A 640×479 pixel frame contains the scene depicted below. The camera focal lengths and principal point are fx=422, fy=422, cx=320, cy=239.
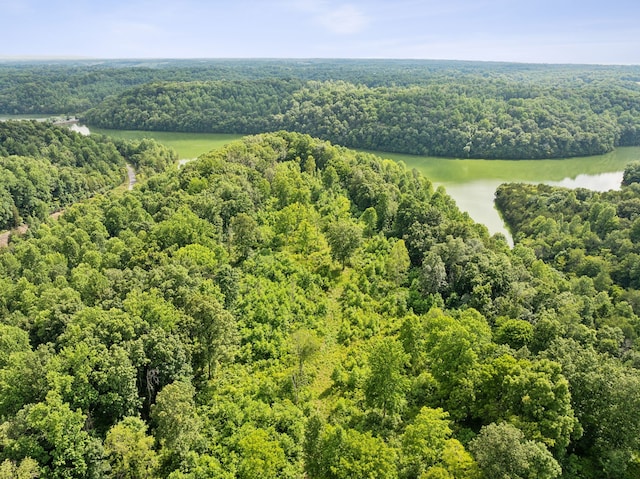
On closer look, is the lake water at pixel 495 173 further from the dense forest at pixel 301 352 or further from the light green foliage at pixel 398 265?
the light green foliage at pixel 398 265

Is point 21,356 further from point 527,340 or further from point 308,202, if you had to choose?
point 308,202

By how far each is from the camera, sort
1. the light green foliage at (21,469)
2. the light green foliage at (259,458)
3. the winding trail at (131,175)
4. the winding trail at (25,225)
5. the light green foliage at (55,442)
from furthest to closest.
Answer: the winding trail at (131,175) → the winding trail at (25,225) → the light green foliage at (259,458) → the light green foliage at (55,442) → the light green foliage at (21,469)

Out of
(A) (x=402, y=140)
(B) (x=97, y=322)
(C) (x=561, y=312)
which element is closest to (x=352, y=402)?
(B) (x=97, y=322)

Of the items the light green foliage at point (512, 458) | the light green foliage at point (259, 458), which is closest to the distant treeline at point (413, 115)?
the light green foliage at point (512, 458)

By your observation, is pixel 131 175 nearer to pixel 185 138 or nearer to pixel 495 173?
pixel 185 138

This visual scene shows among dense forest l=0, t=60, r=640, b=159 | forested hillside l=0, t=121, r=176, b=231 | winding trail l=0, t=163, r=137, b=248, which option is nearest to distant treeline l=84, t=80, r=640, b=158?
dense forest l=0, t=60, r=640, b=159

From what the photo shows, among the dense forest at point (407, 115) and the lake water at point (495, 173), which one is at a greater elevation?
the dense forest at point (407, 115)
